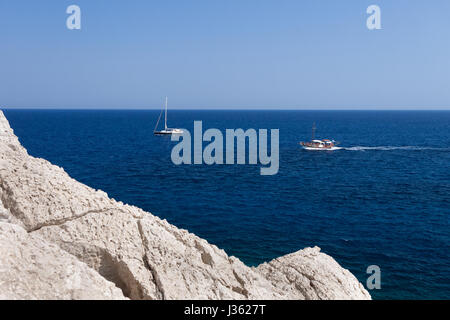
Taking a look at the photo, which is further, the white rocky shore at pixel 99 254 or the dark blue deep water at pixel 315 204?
the dark blue deep water at pixel 315 204

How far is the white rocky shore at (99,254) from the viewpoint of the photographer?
769cm

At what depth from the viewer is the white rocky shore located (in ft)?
25.2

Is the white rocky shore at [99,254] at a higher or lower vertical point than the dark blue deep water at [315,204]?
higher

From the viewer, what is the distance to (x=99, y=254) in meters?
8.98

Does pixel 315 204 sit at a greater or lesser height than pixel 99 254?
lesser

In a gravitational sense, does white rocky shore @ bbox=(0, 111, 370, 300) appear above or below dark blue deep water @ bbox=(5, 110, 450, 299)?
above

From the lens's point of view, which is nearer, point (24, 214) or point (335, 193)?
point (24, 214)

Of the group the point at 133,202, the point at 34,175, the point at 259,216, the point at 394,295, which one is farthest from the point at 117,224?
the point at 133,202

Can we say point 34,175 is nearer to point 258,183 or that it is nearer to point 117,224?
point 117,224

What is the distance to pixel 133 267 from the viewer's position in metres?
8.85

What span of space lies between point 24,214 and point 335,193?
4402 centimetres

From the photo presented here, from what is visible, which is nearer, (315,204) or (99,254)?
(99,254)

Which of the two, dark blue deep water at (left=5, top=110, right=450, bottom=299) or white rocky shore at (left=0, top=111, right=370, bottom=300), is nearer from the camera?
white rocky shore at (left=0, top=111, right=370, bottom=300)
